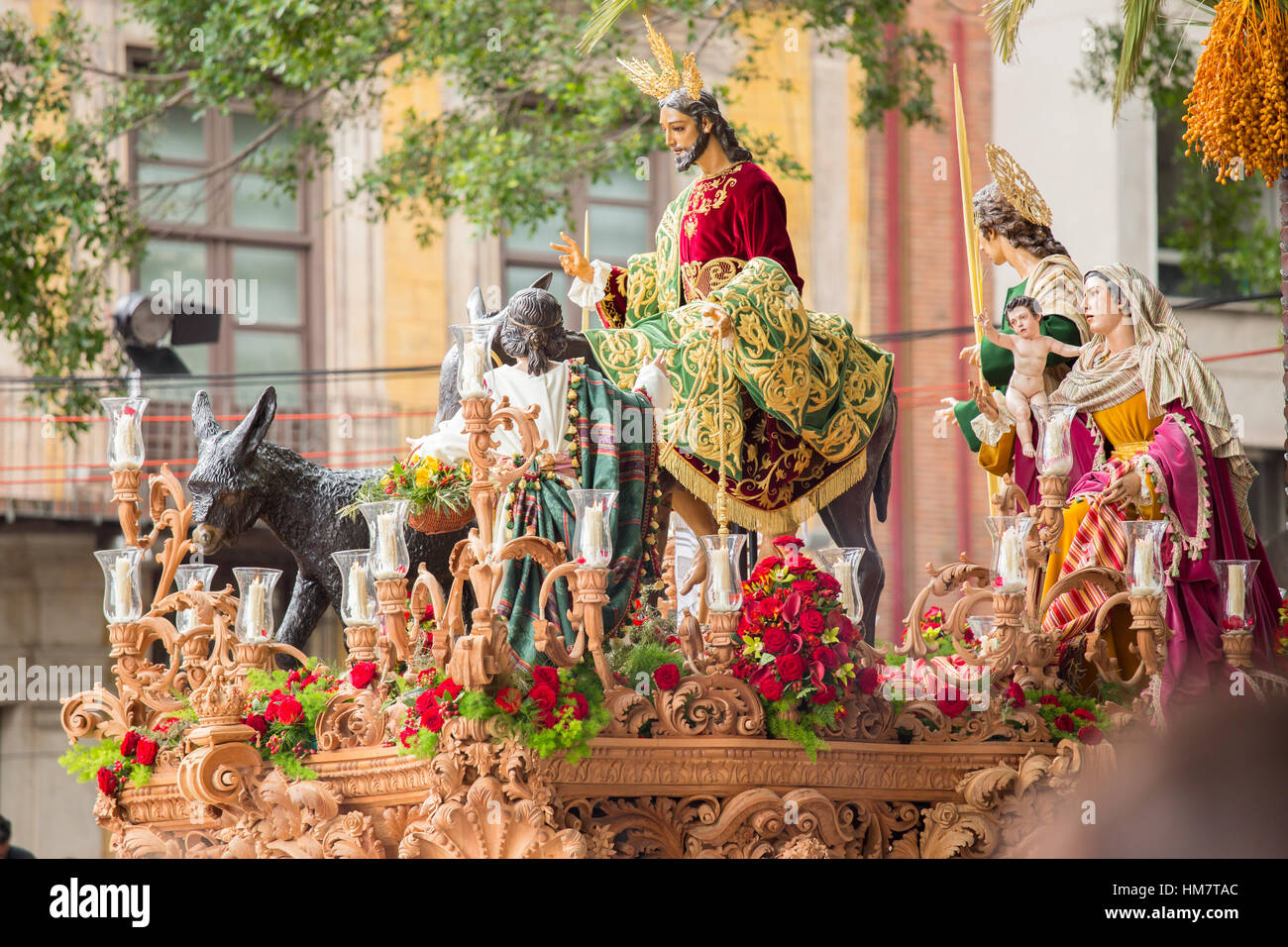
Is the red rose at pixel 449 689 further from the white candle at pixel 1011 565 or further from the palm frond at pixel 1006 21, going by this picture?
the palm frond at pixel 1006 21

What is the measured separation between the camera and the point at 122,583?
934 cm

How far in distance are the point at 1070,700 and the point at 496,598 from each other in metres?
2.24

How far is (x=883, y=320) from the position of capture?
20922mm

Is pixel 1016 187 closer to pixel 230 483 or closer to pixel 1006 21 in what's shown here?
pixel 1006 21

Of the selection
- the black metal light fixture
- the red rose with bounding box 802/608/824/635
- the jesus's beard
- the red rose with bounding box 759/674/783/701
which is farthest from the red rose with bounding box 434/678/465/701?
the black metal light fixture

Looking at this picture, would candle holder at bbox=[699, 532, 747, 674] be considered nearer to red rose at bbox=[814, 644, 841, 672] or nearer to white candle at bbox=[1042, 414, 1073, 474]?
red rose at bbox=[814, 644, 841, 672]

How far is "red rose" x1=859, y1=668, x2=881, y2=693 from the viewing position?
873 centimetres

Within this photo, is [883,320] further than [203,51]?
Yes

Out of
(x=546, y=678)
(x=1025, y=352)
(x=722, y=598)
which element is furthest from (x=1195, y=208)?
(x=546, y=678)

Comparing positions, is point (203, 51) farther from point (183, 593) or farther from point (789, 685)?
point (789, 685)

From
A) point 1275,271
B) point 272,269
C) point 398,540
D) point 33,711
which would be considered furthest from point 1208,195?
point 398,540

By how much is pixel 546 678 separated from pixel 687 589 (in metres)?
1.64

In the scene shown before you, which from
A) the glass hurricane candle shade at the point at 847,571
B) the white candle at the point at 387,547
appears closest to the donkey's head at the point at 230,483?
the white candle at the point at 387,547
